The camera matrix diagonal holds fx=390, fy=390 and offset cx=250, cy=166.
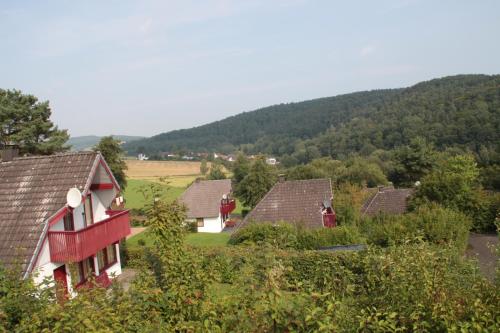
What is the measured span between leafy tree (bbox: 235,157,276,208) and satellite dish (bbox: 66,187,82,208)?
31.5 metres

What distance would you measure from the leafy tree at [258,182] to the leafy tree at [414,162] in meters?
15.7

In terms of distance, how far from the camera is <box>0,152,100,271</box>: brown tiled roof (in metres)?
12.1

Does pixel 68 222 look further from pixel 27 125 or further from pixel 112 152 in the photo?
pixel 112 152

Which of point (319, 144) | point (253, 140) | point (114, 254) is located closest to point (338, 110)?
point (253, 140)

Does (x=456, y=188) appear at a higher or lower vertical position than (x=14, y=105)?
lower

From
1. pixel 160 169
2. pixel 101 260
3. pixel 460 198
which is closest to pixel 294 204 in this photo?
pixel 460 198

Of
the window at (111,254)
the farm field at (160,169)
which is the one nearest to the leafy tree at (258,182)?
the window at (111,254)

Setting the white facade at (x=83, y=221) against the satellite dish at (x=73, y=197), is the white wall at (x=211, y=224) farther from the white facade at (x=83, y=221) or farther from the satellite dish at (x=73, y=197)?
the satellite dish at (x=73, y=197)

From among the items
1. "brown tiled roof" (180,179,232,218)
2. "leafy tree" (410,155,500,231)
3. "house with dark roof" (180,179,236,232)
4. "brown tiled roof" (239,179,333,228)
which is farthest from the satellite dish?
"brown tiled roof" (180,179,232,218)

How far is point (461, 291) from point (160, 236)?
5243 millimetres

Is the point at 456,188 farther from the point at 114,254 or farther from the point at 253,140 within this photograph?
the point at 253,140

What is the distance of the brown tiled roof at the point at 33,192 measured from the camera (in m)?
12.1

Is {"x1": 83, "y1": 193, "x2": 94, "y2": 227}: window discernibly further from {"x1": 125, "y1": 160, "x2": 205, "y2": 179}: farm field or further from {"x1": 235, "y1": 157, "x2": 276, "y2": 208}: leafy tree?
{"x1": 125, "y1": 160, "x2": 205, "y2": 179}: farm field

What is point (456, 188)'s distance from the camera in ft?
73.6
